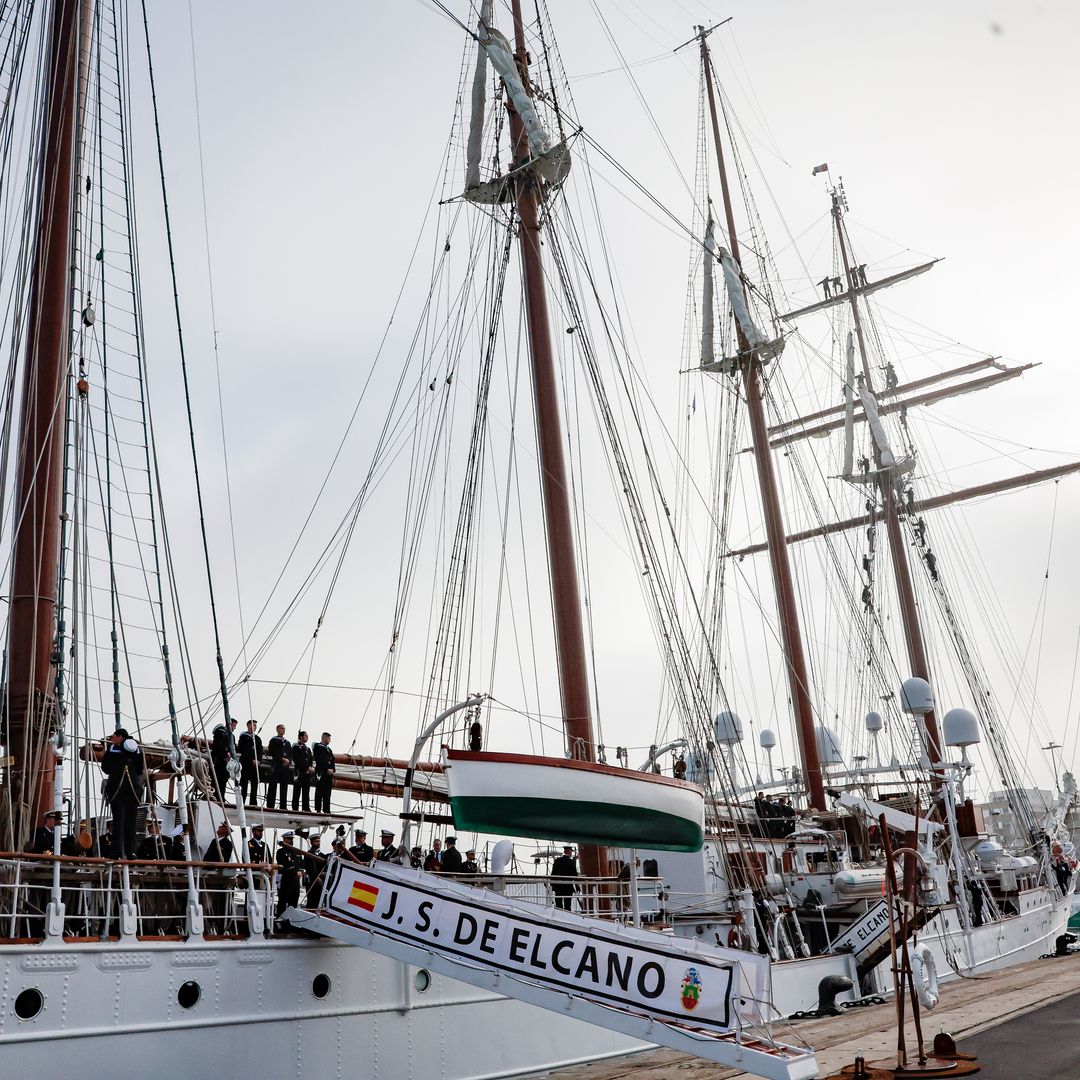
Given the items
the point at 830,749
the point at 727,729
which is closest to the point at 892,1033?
the point at 727,729

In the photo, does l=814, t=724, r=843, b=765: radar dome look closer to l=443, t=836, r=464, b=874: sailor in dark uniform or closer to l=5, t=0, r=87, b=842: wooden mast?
l=443, t=836, r=464, b=874: sailor in dark uniform

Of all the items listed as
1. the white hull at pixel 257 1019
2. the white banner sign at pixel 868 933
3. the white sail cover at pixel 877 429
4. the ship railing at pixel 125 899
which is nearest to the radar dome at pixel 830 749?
the white sail cover at pixel 877 429

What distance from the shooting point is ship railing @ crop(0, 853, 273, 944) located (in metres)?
11.0

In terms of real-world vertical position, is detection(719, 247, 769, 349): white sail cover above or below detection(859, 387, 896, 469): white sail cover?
above

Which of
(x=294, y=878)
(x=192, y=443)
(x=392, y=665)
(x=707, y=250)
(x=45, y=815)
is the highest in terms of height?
(x=707, y=250)

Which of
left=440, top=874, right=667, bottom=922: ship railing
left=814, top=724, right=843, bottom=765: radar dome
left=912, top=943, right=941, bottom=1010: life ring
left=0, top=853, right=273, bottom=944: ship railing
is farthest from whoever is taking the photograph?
left=814, top=724, right=843, bottom=765: radar dome

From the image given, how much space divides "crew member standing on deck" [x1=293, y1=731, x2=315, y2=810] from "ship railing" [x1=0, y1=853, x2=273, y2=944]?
3661 millimetres

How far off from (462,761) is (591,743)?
212 inches

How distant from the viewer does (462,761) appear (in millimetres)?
13703

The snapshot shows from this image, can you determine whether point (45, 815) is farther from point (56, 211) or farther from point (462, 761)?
point (56, 211)

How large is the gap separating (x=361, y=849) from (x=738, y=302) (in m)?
27.5

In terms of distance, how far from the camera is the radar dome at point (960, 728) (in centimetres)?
3353

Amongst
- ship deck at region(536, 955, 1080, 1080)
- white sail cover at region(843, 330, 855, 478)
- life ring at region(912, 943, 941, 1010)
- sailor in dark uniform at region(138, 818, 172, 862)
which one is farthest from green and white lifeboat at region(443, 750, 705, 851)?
white sail cover at region(843, 330, 855, 478)

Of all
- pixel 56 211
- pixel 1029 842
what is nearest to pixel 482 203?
pixel 56 211
